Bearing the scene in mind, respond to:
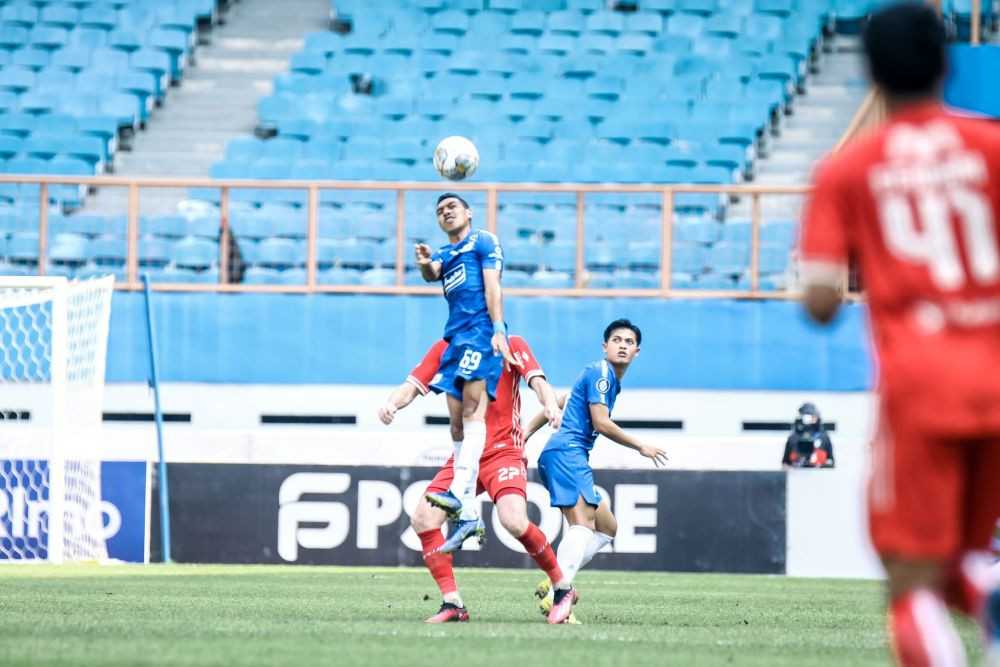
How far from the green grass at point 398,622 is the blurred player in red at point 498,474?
341 mm

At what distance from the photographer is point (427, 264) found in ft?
28.7

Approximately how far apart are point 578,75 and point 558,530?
8951 millimetres

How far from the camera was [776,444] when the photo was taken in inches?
666

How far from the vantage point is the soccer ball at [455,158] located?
384 inches

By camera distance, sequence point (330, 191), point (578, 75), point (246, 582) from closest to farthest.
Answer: point (246, 582)
point (330, 191)
point (578, 75)

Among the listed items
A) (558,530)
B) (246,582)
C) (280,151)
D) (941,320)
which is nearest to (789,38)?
(280,151)

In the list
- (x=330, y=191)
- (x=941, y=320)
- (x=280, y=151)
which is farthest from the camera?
(x=280, y=151)

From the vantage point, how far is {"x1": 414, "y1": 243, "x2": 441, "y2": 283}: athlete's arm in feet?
27.9

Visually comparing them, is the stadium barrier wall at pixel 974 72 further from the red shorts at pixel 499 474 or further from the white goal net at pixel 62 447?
the red shorts at pixel 499 474

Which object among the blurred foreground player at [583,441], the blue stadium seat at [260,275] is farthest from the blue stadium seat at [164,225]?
the blurred foreground player at [583,441]

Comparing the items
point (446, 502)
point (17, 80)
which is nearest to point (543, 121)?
point (17, 80)

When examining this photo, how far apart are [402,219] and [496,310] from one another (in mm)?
9261

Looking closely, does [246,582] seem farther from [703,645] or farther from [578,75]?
[578,75]

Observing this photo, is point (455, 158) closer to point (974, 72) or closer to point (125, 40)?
point (974, 72)
